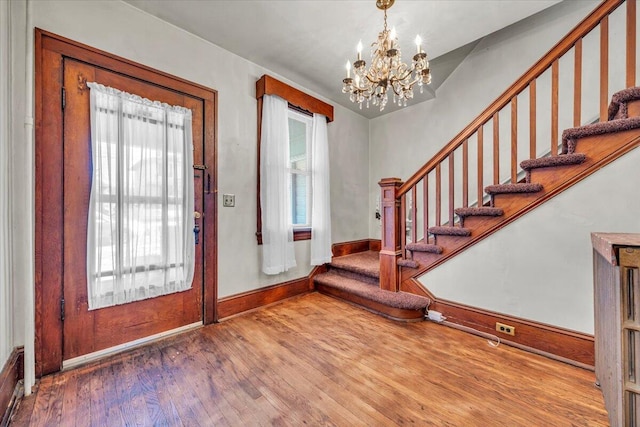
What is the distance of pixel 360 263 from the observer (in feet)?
10.7

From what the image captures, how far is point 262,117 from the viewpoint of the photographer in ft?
8.84

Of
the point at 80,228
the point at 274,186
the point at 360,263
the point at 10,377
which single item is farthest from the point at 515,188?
the point at 10,377

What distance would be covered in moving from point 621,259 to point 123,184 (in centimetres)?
278

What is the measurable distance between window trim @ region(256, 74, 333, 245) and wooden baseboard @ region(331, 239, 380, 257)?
2.18ft

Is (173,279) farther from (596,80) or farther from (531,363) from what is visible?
(596,80)

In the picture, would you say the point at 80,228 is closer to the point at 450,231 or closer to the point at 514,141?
the point at 450,231

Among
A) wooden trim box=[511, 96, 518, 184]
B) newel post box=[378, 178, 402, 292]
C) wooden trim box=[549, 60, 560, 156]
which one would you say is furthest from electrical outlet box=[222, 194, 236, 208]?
wooden trim box=[549, 60, 560, 156]

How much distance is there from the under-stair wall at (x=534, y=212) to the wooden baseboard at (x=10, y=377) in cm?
290

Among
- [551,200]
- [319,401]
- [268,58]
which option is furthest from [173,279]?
[551,200]

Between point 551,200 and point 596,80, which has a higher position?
point 596,80

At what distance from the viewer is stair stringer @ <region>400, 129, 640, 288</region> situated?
5.10ft

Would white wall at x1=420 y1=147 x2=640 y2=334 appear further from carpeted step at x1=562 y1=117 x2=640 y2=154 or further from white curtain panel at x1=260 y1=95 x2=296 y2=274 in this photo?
white curtain panel at x1=260 y1=95 x2=296 y2=274

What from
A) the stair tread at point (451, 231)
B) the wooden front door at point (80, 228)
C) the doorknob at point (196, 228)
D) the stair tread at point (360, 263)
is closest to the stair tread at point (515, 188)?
the stair tread at point (451, 231)

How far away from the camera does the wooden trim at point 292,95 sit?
2.64 meters
